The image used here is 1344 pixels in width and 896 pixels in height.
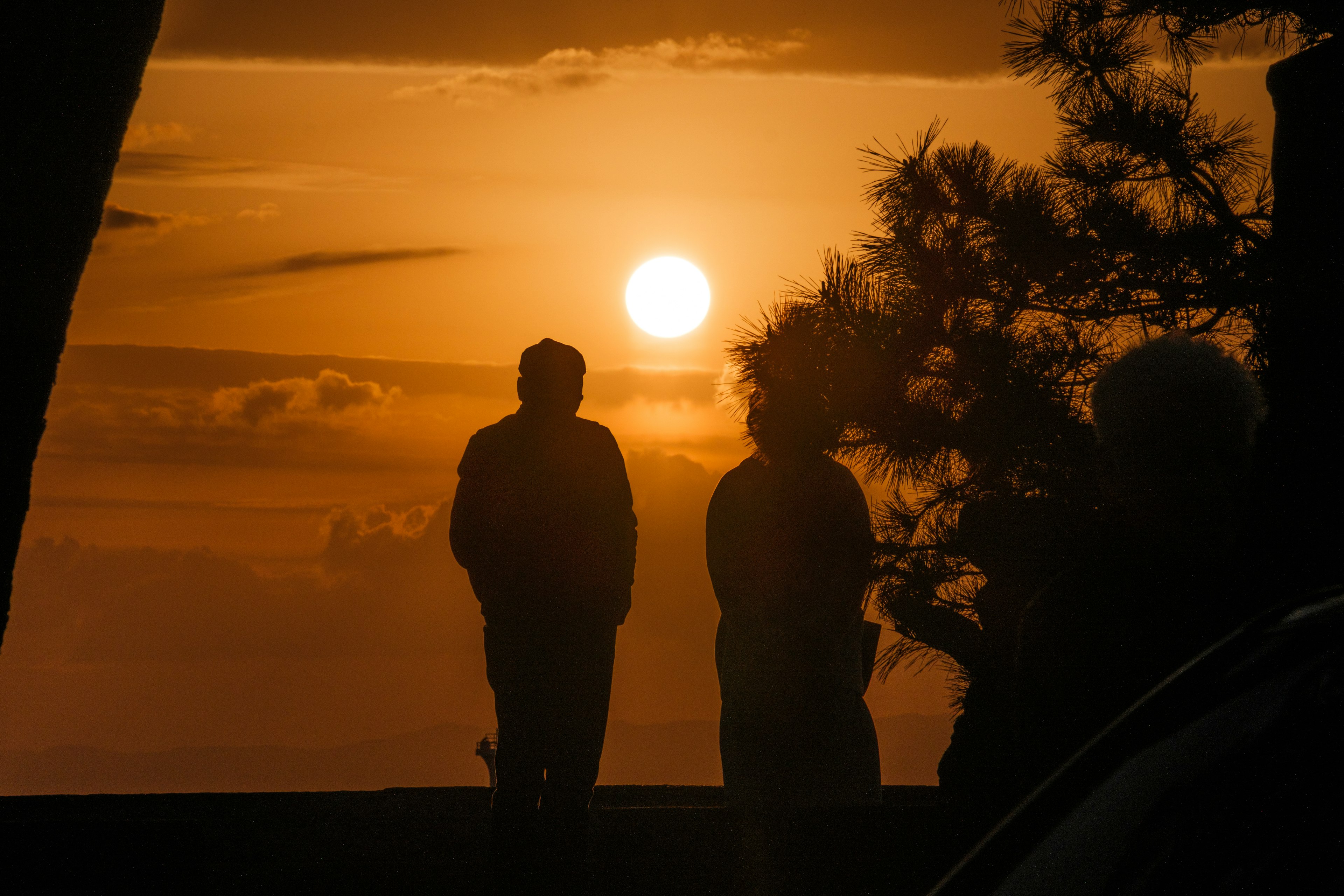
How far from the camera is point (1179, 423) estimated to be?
1.58 metres

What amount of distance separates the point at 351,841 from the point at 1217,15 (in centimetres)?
500

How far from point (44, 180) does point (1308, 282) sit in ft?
12.8

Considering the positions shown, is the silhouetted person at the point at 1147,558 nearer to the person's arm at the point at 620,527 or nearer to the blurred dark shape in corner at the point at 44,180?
the blurred dark shape in corner at the point at 44,180

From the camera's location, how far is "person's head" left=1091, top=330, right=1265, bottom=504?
5.07ft

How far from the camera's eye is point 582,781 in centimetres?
333

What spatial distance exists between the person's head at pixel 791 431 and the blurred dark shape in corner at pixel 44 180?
82.9 inches

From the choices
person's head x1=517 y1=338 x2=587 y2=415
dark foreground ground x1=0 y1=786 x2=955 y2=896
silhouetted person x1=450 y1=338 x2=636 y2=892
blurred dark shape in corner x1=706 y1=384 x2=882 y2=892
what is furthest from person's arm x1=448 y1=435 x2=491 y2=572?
dark foreground ground x1=0 y1=786 x2=955 y2=896

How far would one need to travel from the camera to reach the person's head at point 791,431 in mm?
3361

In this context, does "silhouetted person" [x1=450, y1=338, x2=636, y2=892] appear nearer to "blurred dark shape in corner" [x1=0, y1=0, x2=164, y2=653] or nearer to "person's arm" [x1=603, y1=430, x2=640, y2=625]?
"person's arm" [x1=603, y1=430, x2=640, y2=625]

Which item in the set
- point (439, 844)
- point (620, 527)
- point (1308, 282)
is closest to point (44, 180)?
point (620, 527)

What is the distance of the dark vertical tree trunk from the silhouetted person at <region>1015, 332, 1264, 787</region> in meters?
1.51

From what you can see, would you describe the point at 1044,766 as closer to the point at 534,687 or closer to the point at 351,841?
the point at 534,687

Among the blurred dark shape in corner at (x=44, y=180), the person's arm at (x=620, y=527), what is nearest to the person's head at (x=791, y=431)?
the person's arm at (x=620, y=527)

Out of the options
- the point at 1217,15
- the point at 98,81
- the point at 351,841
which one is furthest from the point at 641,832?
the point at 1217,15
